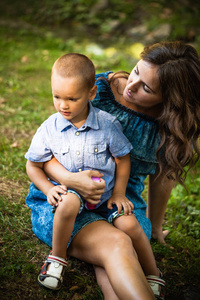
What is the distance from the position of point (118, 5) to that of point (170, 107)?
21.7ft

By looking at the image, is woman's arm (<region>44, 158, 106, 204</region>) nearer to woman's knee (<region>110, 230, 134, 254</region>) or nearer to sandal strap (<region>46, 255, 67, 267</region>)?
woman's knee (<region>110, 230, 134, 254</region>)

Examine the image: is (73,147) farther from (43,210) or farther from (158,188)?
(158,188)

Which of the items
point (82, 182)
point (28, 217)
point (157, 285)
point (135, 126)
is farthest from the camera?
point (28, 217)

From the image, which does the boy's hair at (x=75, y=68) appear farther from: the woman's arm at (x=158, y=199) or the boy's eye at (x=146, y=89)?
the woman's arm at (x=158, y=199)

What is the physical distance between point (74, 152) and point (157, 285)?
0.95 metres

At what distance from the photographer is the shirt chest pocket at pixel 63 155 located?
1.91 meters

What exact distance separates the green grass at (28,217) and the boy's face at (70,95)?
Result: 97 cm

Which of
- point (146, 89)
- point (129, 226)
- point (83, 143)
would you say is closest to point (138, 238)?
point (129, 226)

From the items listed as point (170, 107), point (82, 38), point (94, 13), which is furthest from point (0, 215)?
point (94, 13)

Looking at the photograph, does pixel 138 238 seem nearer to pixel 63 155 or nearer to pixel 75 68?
pixel 63 155

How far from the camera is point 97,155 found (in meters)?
1.94

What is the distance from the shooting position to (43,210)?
2088 millimetres

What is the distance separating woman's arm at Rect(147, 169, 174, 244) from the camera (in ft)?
7.98

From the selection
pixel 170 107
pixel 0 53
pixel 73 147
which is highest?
pixel 170 107
